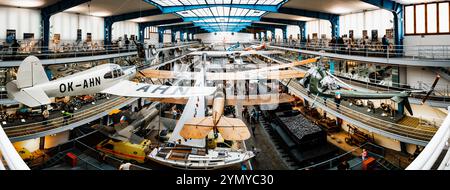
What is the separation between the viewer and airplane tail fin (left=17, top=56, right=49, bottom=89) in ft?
14.3

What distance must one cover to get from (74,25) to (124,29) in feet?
21.6

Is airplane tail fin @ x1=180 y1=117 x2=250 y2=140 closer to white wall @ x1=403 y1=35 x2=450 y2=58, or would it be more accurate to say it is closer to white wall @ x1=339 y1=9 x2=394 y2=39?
white wall @ x1=403 y1=35 x2=450 y2=58

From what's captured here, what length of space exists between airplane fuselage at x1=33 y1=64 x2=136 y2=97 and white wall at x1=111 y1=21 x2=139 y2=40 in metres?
15.2

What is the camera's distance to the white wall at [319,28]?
772 inches

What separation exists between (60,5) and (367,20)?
16436 millimetres

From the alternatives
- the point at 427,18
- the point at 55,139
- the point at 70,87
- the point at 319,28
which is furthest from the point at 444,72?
the point at 55,139

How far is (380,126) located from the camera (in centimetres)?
749

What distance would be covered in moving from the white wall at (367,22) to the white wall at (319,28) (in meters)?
2.59

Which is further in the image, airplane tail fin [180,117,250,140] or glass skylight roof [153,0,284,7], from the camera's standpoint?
glass skylight roof [153,0,284,7]

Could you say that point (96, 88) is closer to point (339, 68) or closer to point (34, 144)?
point (34, 144)

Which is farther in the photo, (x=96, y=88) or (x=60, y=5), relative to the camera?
(x=60, y=5)

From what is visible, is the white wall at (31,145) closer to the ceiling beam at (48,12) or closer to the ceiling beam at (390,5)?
the ceiling beam at (48,12)

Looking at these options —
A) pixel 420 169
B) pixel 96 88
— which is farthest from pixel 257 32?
pixel 420 169

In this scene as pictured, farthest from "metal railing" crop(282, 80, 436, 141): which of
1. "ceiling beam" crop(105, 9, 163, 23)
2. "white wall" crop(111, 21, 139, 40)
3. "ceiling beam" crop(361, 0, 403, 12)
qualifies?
"white wall" crop(111, 21, 139, 40)
